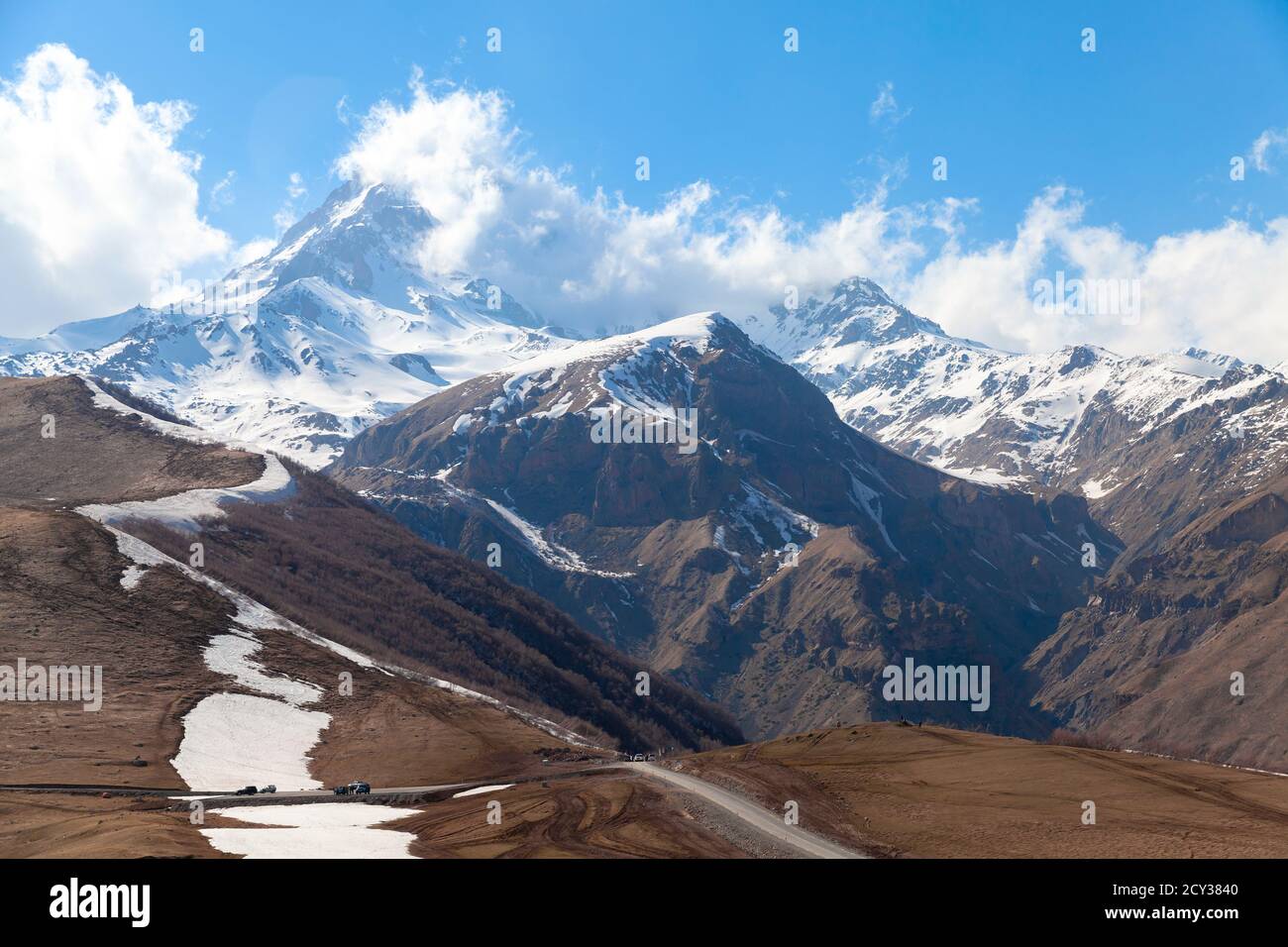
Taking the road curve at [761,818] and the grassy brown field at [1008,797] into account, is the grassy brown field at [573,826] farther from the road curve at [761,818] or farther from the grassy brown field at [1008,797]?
the grassy brown field at [1008,797]

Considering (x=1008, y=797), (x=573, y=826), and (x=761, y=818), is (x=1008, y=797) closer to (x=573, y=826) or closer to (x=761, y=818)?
(x=761, y=818)

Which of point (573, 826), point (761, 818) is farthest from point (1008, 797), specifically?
point (573, 826)

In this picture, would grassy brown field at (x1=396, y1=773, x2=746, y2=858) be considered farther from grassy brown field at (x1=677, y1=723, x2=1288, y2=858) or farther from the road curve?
grassy brown field at (x1=677, y1=723, x2=1288, y2=858)

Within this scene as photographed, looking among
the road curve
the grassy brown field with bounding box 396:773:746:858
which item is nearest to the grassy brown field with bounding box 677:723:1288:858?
the road curve

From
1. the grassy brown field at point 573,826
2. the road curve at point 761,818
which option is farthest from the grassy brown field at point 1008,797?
the grassy brown field at point 573,826
